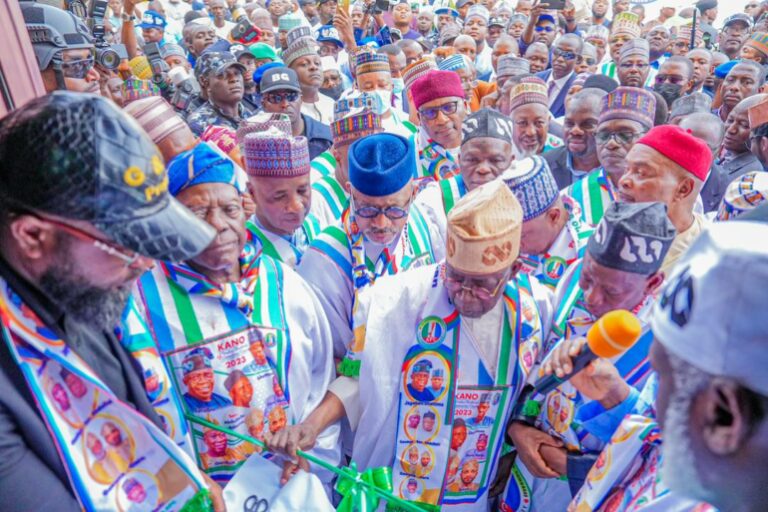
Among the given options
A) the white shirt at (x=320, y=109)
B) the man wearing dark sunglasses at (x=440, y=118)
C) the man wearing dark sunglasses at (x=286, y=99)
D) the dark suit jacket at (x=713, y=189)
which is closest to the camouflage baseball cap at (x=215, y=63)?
the man wearing dark sunglasses at (x=286, y=99)

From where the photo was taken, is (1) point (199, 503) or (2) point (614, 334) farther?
(1) point (199, 503)

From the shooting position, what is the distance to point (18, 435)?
50.5 inches

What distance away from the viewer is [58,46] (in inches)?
124

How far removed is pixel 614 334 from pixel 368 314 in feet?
3.48

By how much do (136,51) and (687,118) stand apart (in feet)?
24.8

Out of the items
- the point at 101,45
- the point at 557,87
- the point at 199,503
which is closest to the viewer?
the point at 199,503

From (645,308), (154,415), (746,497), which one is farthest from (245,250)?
(746,497)

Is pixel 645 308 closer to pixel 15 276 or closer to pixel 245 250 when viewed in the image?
pixel 245 250

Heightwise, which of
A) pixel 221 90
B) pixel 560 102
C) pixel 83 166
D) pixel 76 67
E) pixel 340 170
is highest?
pixel 83 166

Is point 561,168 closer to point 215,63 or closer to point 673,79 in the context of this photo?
point 673,79

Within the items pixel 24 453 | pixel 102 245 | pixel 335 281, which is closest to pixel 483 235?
pixel 335 281

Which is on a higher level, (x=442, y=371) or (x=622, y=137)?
(x=622, y=137)

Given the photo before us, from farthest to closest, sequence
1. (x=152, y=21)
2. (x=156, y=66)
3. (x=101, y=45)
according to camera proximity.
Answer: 1. (x=152, y=21)
2. (x=156, y=66)
3. (x=101, y=45)

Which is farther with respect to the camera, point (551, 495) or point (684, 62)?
point (684, 62)
